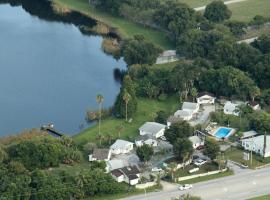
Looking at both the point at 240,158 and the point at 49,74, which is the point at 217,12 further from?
the point at 240,158

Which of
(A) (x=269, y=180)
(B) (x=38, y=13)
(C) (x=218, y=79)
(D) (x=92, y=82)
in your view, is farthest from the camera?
(B) (x=38, y=13)

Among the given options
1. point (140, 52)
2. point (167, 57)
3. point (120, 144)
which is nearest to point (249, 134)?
point (120, 144)

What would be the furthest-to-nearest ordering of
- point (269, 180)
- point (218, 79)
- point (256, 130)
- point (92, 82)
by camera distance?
1. point (92, 82)
2. point (218, 79)
3. point (256, 130)
4. point (269, 180)

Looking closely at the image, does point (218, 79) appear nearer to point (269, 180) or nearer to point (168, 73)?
point (168, 73)

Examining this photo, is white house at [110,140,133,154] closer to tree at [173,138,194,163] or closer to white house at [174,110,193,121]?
tree at [173,138,194,163]

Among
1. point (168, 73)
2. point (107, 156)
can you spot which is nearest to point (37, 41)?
point (168, 73)

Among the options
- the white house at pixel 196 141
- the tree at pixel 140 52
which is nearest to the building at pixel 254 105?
the white house at pixel 196 141

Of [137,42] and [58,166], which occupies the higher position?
[137,42]

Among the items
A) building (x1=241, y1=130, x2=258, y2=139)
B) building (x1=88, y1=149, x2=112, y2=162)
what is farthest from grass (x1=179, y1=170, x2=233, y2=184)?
building (x1=88, y1=149, x2=112, y2=162)
